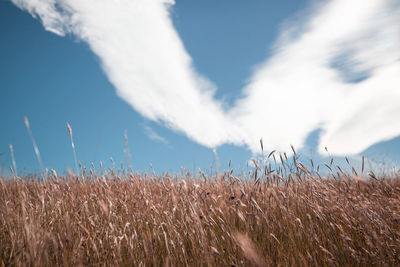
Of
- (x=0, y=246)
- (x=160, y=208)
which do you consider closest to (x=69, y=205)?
(x=0, y=246)

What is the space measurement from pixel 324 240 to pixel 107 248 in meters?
2.21

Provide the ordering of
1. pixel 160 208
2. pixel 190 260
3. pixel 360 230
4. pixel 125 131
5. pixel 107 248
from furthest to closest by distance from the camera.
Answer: pixel 125 131, pixel 160 208, pixel 360 230, pixel 107 248, pixel 190 260

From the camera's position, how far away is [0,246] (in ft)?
8.24

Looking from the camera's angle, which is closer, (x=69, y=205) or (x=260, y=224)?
(x=260, y=224)

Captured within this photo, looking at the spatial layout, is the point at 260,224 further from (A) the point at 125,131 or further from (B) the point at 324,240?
(A) the point at 125,131

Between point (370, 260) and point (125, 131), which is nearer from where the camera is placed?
point (370, 260)

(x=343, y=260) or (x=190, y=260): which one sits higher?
(x=190, y=260)

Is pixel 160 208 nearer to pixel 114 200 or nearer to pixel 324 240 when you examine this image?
pixel 114 200

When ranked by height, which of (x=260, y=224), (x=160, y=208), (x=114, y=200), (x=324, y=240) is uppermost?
(x=114, y=200)

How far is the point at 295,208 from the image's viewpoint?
321 centimetres

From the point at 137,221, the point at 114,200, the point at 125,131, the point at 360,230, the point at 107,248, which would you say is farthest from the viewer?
the point at 125,131

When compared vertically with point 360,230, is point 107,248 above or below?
above

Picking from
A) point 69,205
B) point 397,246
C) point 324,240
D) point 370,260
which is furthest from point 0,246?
point 397,246

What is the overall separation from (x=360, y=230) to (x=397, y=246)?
1.20 feet
